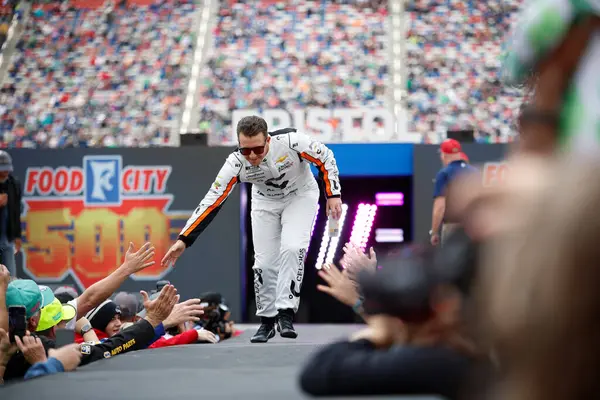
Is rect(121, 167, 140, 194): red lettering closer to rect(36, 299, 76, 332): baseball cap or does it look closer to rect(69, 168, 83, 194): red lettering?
rect(69, 168, 83, 194): red lettering

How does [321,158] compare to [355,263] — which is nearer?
[355,263]

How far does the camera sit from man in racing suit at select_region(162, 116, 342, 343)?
680 centimetres

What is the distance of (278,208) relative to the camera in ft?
23.2

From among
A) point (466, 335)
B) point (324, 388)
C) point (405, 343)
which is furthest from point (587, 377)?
point (324, 388)

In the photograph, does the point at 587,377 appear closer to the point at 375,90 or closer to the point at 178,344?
the point at 178,344

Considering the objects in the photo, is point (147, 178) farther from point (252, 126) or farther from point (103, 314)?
point (252, 126)

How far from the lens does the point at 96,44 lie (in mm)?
26078

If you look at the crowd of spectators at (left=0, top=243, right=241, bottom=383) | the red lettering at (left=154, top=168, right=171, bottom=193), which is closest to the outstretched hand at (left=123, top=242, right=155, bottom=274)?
the crowd of spectators at (left=0, top=243, right=241, bottom=383)

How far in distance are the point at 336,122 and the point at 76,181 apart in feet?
Result: 16.7

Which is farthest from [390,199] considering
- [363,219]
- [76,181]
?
[76,181]

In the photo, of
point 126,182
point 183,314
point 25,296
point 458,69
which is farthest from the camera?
point 458,69

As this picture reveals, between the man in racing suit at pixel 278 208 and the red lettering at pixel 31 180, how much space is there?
6479 millimetres

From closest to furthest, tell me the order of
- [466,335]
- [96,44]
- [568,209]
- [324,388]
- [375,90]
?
[568,209], [466,335], [324,388], [375,90], [96,44]

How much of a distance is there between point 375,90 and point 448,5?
5125 millimetres
